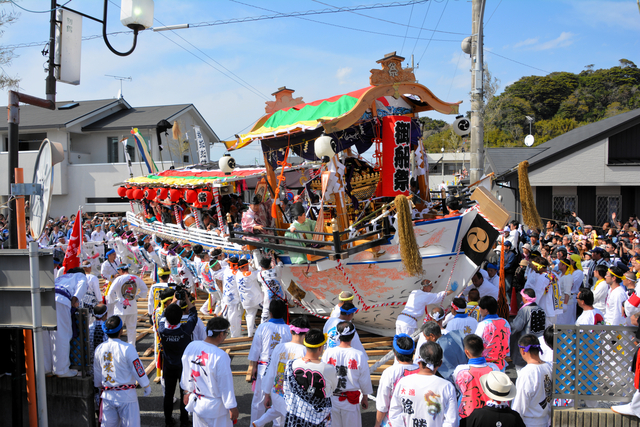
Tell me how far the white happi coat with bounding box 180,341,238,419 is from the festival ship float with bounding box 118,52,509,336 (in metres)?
3.12

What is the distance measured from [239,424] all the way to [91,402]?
1.65m

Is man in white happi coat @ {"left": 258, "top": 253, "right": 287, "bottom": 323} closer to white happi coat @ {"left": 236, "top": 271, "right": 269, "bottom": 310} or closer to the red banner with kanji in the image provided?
white happi coat @ {"left": 236, "top": 271, "right": 269, "bottom": 310}

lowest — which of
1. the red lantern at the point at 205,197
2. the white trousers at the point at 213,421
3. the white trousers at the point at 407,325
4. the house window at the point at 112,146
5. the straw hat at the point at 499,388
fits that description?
the white trousers at the point at 213,421

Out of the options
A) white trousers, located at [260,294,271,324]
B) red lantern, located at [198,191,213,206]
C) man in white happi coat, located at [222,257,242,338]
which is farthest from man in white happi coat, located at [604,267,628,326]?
red lantern, located at [198,191,213,206]

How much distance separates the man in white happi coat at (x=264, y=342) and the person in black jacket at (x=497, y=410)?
221 cm

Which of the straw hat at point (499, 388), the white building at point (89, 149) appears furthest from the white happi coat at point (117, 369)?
the white building at point (89, 149)

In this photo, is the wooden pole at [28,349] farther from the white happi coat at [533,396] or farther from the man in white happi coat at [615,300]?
the man in white happi coat at [615,300]

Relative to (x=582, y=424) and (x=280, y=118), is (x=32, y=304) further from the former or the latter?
(x=280, y=118)

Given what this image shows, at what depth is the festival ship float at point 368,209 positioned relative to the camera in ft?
24.6

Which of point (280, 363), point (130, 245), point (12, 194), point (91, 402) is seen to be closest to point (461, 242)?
point (280, 363)

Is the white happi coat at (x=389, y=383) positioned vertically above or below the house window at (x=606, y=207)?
below

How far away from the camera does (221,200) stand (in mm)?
11875

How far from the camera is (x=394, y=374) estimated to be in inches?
149

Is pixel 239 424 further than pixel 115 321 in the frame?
Yes
